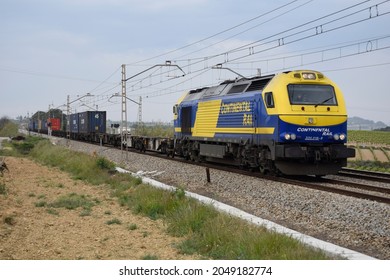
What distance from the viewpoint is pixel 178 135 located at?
27.3 m

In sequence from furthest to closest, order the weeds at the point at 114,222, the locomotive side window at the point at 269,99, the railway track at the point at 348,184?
the locomotive side window at the point at 269,99 < the railway track at the point at 348,184 < the weeds at the point at 114,222

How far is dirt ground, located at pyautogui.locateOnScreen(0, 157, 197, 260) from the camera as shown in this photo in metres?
8.38

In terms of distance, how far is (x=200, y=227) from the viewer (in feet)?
31.0

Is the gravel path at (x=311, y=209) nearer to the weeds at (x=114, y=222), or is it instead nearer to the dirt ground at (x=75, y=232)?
the dirt ground at (x=75, y=232)

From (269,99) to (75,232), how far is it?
29.6ft

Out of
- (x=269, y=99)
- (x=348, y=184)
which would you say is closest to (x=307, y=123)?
(x=269, y=99)

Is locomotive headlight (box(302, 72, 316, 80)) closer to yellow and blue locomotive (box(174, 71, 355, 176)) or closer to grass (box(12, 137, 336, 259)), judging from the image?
yellow and blue locomotive (box(174, 71, 355, 176))

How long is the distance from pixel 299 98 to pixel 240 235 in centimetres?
935

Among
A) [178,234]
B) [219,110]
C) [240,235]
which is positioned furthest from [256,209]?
[219,110]

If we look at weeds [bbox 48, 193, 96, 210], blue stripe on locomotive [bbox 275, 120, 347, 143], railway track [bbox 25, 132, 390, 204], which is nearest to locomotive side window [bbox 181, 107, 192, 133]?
railway track [bbox 25, 132, 390, 204]

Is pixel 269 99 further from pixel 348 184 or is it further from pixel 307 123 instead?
pixel 348 184

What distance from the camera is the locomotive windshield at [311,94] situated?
16359mm

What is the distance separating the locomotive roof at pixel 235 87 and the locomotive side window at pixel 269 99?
0.83 metres

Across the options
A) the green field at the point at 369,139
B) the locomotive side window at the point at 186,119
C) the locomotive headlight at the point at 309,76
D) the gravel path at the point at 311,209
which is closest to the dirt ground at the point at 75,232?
the gravel path at the point at 311,209
